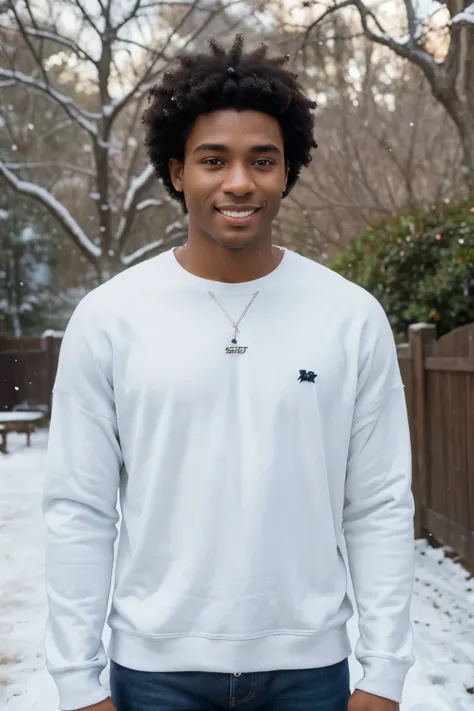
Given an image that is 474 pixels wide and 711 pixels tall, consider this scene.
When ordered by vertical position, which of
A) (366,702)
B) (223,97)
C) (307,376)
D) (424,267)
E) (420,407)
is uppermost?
(424,267)

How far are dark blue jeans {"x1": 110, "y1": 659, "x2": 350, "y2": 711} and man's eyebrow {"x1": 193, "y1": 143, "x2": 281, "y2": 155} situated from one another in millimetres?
1070

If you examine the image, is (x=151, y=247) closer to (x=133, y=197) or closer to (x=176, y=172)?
(x=133, y=197)

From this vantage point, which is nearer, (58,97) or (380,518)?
(380,518)

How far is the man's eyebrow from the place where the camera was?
74.1 inches

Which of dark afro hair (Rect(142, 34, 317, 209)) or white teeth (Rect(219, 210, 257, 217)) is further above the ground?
dark afro hair (Rect(142, 34, 317, 209))

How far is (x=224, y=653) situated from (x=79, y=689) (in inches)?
12.1

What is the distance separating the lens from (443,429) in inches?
244

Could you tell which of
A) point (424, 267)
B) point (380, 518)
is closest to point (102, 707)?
point (380, 518)

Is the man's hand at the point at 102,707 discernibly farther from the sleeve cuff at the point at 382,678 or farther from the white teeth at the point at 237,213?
the white teeth at the point at 237,213

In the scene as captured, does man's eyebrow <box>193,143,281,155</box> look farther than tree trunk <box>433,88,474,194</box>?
No

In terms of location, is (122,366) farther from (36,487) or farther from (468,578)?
(36,487)

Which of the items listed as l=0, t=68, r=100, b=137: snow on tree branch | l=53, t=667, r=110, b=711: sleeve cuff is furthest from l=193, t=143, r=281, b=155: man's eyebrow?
l=0, t=68, r=100, b=137: snow on tree branch

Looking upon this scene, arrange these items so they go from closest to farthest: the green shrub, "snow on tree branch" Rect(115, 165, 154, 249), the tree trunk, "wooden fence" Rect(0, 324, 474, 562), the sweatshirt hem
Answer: the sweatshirt hem
"wooden fence" Rect(0, 324, 474, 562)
the green shrub
the tree trunk
"snow on tree branch" Rect(115, 165, 154, 249)

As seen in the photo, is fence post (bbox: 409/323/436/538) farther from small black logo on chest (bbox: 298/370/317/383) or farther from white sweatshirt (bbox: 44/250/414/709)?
small black logo on chest (bbox: 298/370/317/383)
